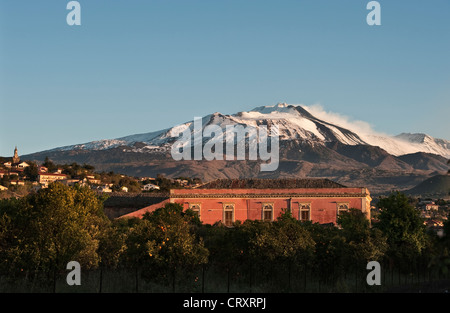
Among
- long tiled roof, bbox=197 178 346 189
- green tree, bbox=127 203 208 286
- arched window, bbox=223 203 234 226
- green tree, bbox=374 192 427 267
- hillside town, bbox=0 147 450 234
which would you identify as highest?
hillside town, bbox=0 147 450 234

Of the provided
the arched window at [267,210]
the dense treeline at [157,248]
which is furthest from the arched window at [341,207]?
the dense treeline at [157,248]

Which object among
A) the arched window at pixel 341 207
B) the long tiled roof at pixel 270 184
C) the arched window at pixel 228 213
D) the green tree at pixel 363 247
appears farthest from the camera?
the long tiled roof at pixel 270 184

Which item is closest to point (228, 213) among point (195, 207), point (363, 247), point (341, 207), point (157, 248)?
point (195, 207)

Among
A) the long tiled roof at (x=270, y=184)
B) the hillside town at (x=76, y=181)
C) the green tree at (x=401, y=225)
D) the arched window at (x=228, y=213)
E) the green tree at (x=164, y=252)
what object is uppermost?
the hillside town at (x=76, y=181)

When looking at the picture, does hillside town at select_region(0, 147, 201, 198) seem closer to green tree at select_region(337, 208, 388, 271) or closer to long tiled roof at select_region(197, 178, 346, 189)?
long tiled roof at select_region(197, 178, 346, 189)

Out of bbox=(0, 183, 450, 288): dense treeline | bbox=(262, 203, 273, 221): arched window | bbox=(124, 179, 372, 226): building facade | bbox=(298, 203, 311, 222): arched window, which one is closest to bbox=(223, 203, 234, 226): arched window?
bbox=(124, 179, 372, 226): building facade

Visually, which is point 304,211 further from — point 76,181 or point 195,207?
point 76,181

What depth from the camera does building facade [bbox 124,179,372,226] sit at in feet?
268

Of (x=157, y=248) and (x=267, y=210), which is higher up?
(x=267, y=210)

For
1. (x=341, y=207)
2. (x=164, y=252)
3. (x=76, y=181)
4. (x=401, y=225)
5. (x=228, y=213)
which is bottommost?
(x=164, y=252)

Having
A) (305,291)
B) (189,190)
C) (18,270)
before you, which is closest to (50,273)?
(18,270)

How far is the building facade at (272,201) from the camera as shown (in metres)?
81.6

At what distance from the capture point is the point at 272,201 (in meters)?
83.3

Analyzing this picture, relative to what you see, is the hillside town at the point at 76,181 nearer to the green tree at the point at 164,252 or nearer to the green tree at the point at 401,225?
the green tree at the point at 401,225
